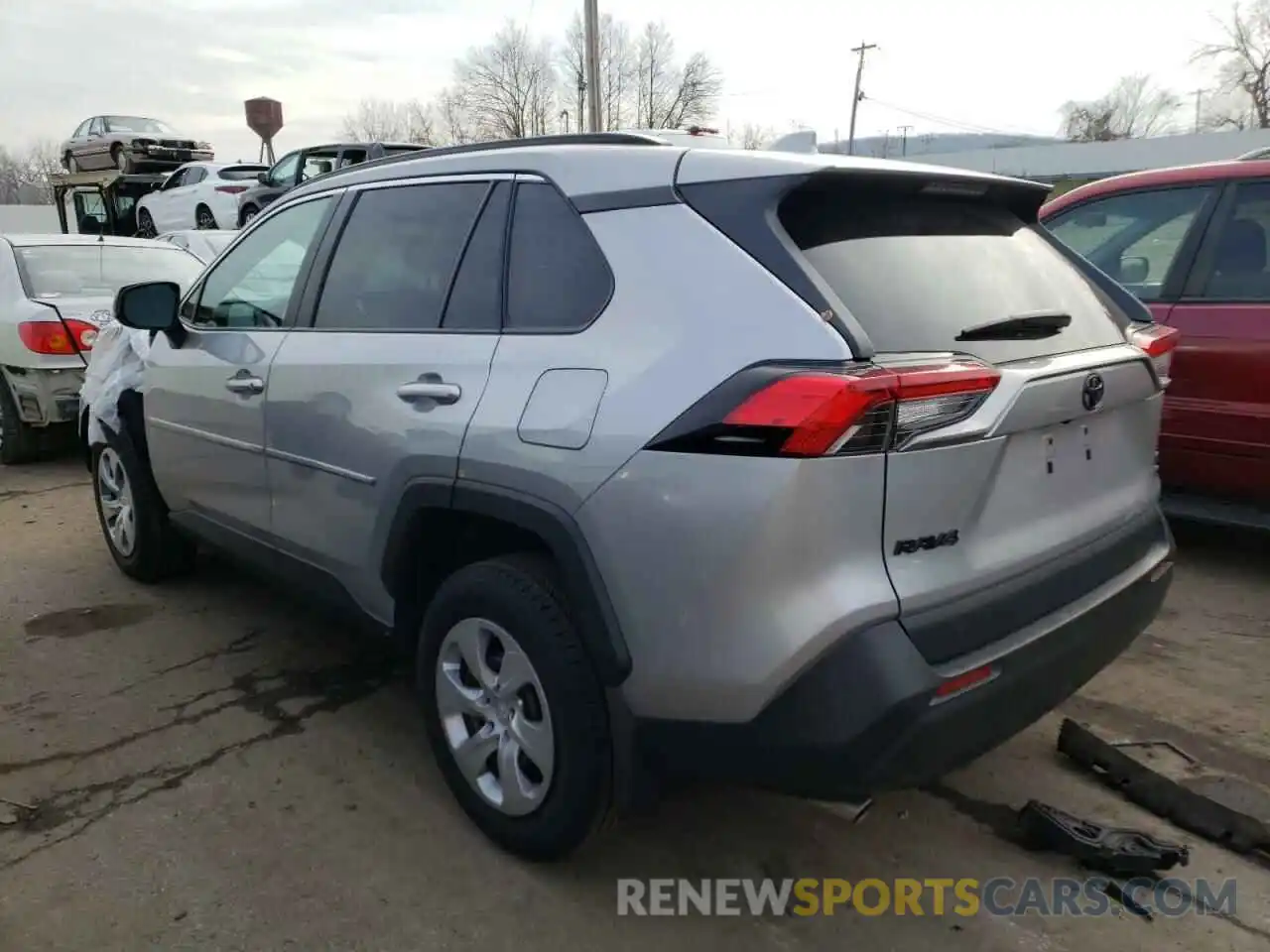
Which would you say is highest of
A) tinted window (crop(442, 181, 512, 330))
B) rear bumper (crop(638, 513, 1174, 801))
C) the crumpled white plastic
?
tinted window (crop(442, 181, 512, 330))

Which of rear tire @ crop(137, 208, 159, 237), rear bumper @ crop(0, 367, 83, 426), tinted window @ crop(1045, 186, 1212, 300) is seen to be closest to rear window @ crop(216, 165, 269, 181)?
rear tire @ crop(137, 208, 159, 237)

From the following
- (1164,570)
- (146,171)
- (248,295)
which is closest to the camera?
(1164,570)

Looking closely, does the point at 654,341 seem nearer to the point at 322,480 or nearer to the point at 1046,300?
the point at 1046,300

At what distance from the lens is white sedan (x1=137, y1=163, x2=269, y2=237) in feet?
61.0

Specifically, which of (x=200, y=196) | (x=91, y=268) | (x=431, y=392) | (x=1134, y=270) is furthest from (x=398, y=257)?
(x=200, y=196)

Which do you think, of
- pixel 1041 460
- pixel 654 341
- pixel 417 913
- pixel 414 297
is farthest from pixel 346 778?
pixel 1041 460

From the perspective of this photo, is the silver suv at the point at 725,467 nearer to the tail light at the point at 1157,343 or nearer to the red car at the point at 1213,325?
the tail light at the point at 1157,343

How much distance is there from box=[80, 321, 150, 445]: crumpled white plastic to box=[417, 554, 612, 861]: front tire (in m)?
2.49

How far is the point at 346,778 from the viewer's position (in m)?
3.01

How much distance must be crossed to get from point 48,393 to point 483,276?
17.6 feet

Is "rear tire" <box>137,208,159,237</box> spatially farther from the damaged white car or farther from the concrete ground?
the concrete ground

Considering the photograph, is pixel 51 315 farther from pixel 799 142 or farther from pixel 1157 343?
pixel 1157 343

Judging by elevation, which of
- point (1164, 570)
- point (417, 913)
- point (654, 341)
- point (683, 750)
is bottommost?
point (417, 913)

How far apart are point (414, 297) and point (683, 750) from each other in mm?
1559
